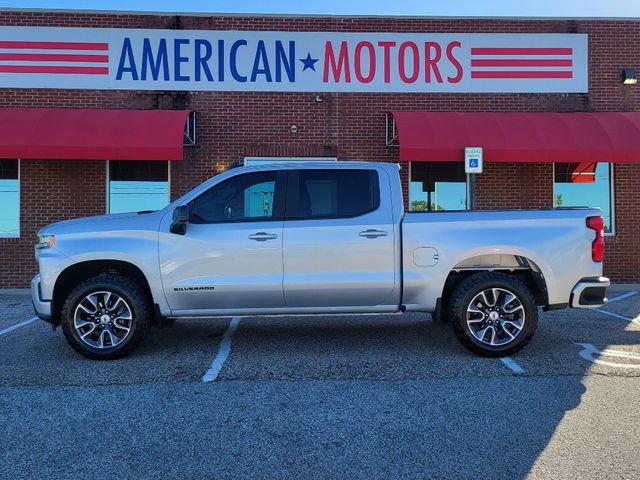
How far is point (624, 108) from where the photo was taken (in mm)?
11305

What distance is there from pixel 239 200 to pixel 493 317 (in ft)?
9.49

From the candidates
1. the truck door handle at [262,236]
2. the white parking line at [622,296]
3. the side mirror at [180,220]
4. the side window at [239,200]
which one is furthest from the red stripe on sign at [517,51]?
the side mirror at [180,220]

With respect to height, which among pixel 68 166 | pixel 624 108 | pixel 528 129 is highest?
→ pixel 624 108

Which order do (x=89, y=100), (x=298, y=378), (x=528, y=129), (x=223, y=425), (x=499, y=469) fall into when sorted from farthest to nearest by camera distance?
(x=89, y=100) → (x=528, y=129) → (x=298, y=378) → (x=223, y=425) → (x=499, y=469)

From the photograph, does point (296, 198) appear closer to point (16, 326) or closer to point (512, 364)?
point (512, 364)

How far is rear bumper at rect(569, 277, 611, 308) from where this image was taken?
5.14 metres

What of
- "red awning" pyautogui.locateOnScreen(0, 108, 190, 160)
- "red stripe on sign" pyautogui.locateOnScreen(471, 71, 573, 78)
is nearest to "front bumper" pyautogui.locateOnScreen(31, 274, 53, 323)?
"red awning" pyautogui.locateOnScreen(0, 108, 190, 160)

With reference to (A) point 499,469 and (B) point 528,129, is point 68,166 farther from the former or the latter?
(A) point 499,469

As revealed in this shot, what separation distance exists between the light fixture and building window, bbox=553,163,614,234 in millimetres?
1894

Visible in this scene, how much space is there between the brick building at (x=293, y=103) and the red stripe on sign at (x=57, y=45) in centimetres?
2

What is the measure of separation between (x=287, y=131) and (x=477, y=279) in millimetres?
6699

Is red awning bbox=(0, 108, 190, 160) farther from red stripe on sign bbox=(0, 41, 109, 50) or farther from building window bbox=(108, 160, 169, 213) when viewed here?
red stripe on sign bbox=(0, 41, 109, 50)

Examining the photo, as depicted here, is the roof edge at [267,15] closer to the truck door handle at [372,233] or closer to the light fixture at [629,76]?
the light fixture at [629,76]

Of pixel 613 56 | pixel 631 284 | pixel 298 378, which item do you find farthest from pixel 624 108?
pixel 298 378
